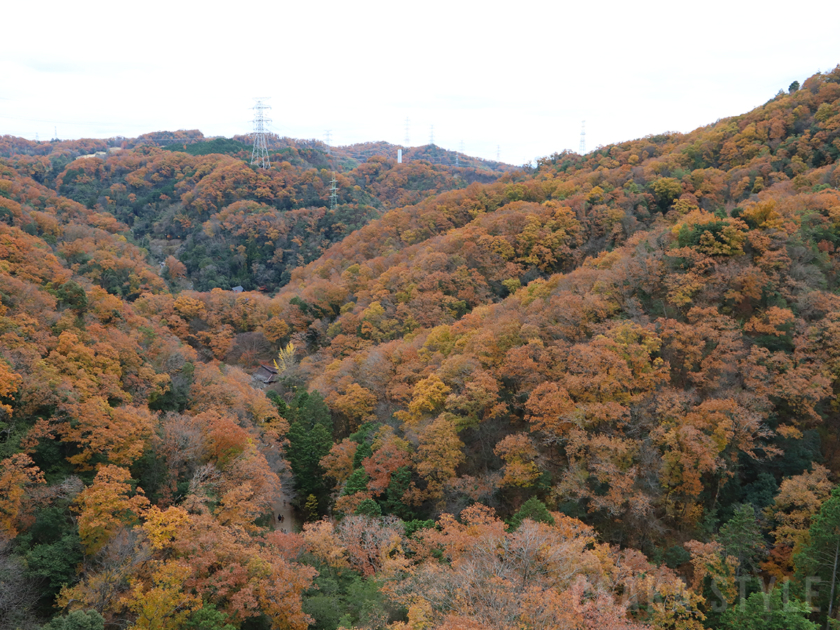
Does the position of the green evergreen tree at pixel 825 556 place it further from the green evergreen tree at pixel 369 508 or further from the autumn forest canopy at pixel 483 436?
the green evergreen tree at pixel 369 508

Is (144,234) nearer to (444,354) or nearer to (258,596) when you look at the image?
(444,354)

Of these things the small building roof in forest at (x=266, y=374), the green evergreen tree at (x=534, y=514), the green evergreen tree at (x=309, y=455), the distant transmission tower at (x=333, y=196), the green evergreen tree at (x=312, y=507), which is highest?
the distant transmission tower at (x=333, y=196)

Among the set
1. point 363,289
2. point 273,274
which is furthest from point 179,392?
point 273,274

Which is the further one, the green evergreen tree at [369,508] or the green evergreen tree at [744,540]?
the green evergreen tree at [369,508]

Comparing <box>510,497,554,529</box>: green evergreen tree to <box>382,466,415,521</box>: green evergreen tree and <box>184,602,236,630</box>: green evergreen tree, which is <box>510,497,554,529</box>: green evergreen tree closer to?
<box>382,466,415,521</box>: green evergreen tree

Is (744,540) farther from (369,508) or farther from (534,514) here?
(369,508)

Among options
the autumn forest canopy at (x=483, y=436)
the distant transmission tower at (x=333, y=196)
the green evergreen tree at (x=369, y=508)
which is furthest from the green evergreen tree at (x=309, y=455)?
the distant transmission tower at (x=333, y=196)

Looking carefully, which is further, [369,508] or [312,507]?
[312,507]

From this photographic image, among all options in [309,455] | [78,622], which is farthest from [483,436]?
[78,622]

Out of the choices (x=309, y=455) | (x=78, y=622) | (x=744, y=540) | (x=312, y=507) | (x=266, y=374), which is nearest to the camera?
(x=78, y=622)
